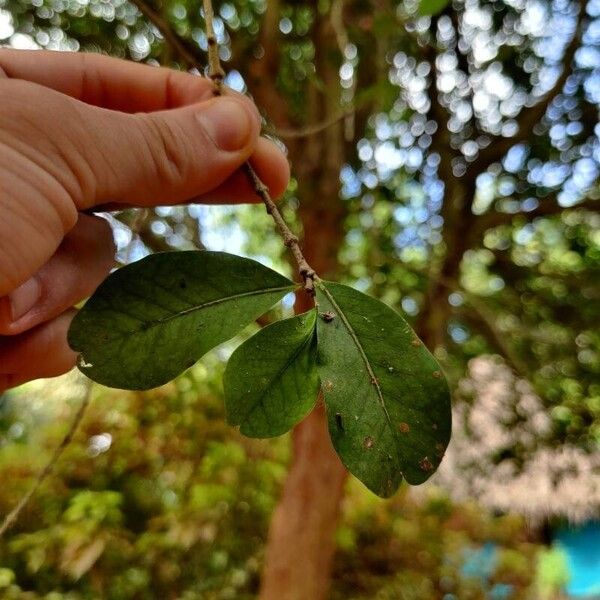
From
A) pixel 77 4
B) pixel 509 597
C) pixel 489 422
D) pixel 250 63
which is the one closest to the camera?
pixel 250 63

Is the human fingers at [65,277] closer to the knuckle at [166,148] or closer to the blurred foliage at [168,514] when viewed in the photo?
the knuckle at [166,148]

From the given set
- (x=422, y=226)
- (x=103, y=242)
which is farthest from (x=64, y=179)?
(x=422, y=226)

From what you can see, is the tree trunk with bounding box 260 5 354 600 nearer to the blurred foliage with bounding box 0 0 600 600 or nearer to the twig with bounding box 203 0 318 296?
the blurred foliage with bounding box 0 0 600 600

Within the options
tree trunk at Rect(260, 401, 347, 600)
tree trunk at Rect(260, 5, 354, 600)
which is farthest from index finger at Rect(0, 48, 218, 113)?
tree trunk at Rect(260, 401, 347, 600)

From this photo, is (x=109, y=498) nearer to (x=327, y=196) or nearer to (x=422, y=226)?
(x=327, y=196)

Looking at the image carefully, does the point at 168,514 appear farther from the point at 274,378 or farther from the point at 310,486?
the point at 274,378

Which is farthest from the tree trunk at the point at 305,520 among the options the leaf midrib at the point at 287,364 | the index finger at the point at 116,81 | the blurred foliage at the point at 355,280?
the leaf midrib at the point at 287,364

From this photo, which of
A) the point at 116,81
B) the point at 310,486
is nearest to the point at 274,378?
the point at 116,81
